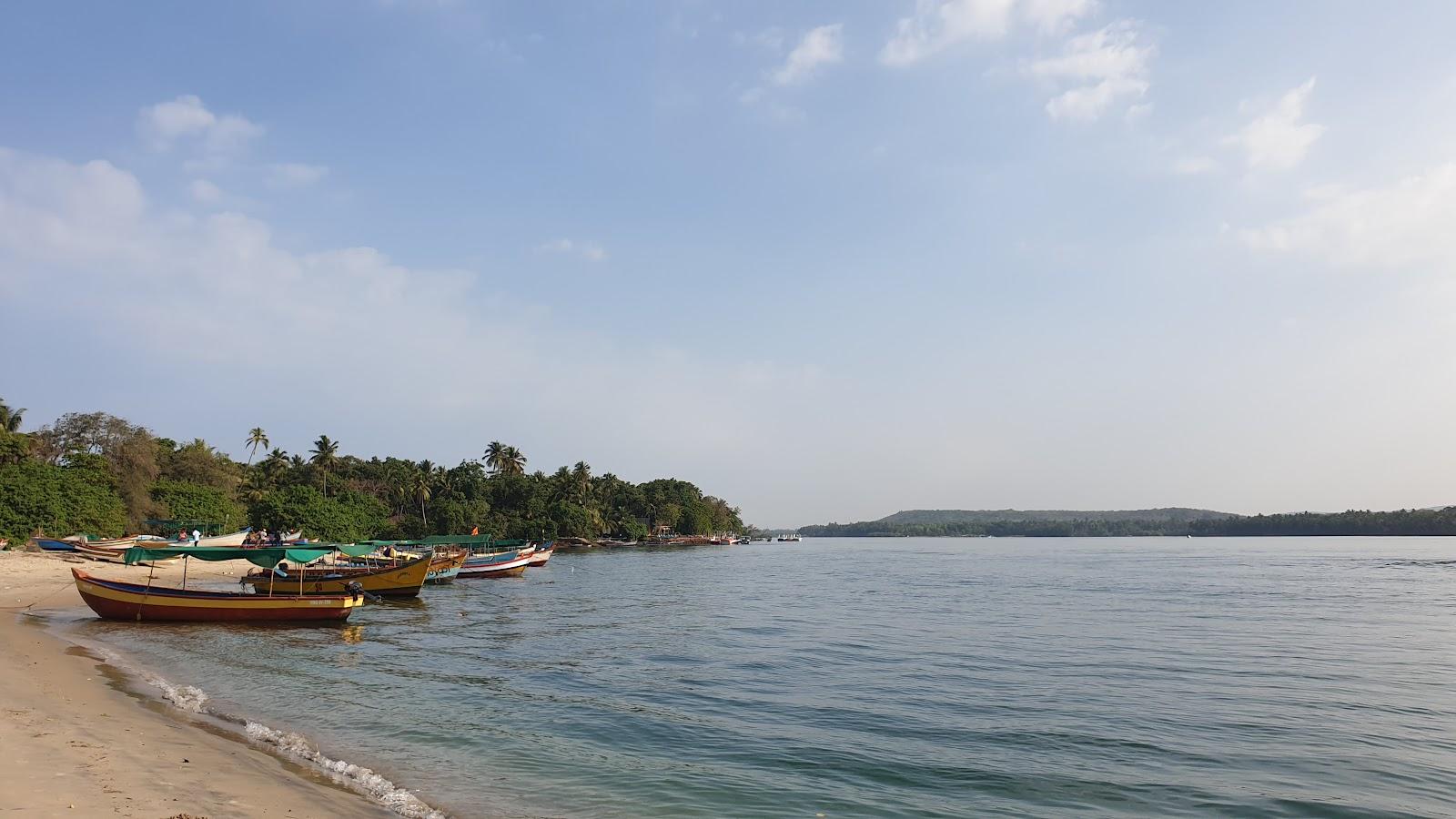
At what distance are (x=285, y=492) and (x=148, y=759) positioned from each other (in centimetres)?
7973

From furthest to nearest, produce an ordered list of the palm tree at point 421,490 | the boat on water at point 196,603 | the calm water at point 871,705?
the palm tree at point 421,490 < the boat on water at point 196,603 < the calm water at point 871,705

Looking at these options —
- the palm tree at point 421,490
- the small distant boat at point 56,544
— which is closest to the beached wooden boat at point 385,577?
the small distant boat at point 56,544

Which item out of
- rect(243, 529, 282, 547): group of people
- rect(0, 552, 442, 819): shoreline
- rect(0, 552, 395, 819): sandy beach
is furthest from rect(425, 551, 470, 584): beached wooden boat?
rect(0, 552, 395, 819): sandy beach

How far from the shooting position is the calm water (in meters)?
11.1

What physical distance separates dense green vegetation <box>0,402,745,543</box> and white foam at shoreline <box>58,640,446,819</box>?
1987 inches

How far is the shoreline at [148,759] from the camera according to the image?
8.65 metres

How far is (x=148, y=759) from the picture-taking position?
10453 mm

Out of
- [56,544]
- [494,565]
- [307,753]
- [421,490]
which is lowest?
[494,565]

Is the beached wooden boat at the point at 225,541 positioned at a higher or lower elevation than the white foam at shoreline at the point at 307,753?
higher

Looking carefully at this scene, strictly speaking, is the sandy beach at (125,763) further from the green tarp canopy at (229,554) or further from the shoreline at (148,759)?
the green tarp canopy at (229,554)

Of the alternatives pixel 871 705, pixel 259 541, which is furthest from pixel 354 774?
pixel 259 541

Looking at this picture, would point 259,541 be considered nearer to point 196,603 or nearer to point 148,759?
point 196,603

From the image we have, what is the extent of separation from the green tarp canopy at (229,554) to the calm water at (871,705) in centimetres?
303

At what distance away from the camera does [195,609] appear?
28.4 metres
